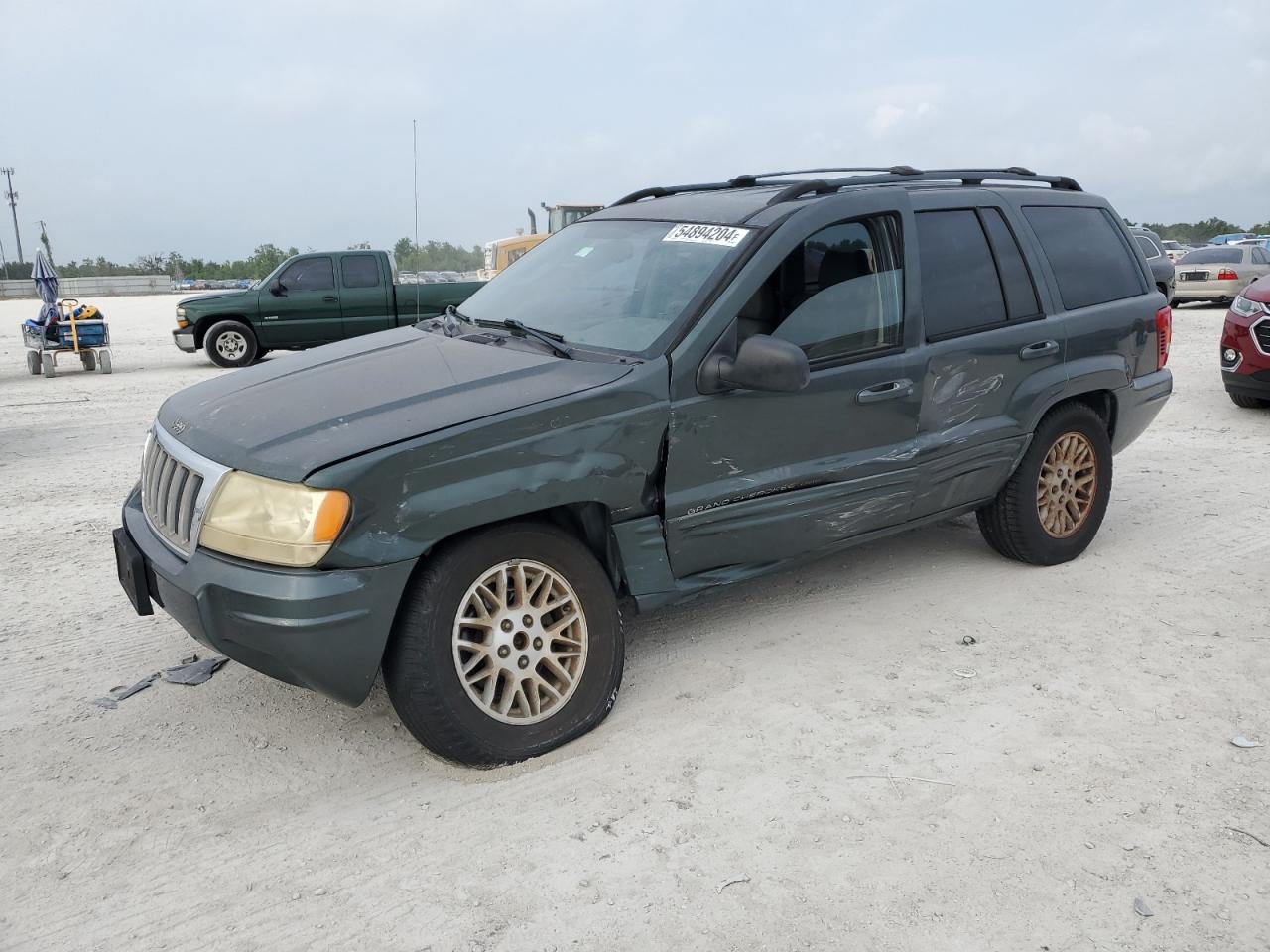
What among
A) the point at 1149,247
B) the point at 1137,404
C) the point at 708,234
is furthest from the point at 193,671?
the point at 1149,247

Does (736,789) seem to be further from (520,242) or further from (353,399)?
(520,242)

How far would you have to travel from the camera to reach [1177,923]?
249 cm

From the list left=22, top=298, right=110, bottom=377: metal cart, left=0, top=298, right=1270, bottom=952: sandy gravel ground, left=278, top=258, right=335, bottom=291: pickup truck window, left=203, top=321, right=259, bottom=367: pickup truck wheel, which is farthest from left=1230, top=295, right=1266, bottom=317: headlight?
left=22, top=298, right=110, bottom=377: metal cart

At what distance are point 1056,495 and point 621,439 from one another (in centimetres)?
260

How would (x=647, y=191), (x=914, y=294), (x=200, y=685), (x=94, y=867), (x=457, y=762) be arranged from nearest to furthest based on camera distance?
(x=94, y=867) → (x=457, y=762) → (x=200, y=685) → (x=914, y=294) → (x=647, y=191)

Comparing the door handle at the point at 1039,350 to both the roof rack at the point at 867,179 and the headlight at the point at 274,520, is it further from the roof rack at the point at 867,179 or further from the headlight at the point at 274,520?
the headlight at the point at 274,520

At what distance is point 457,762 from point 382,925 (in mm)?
707

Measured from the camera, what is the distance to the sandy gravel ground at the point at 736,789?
2562mm

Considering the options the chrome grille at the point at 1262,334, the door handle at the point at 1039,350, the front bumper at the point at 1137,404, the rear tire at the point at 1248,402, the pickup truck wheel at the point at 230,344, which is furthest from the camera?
the pickup truck wheel at the point at 230,344

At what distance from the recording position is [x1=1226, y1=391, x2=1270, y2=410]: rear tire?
29.0 ft

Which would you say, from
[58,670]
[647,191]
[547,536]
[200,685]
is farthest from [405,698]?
[647,191]

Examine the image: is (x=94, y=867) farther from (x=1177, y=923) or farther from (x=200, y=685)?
(x=1177, y=923)

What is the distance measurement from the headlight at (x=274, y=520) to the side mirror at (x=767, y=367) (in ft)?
4.46

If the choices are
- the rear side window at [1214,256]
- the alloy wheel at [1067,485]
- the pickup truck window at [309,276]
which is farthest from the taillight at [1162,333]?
the rear side window at [1214,256]
